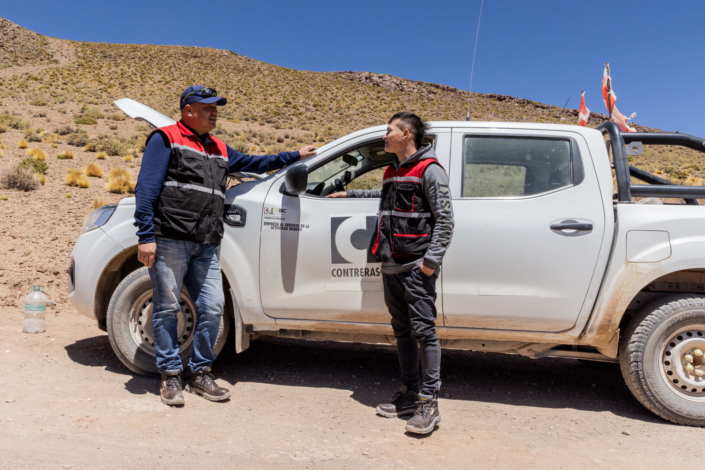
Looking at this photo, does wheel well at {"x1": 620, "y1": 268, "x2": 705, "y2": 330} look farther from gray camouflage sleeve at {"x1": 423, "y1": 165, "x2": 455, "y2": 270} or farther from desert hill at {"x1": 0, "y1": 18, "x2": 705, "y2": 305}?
desert hill at {"x1": 0, "y1": 18, "x2": 705, "y2": 305}

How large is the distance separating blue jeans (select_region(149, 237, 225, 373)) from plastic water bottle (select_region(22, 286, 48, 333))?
2244mm

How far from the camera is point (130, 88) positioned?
44.9 m

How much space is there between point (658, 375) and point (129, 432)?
3439 millimetres

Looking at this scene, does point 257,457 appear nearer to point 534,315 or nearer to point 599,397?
point 534,315

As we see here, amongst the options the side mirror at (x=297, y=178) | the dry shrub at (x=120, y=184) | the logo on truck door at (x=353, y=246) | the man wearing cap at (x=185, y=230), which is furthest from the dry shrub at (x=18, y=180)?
the logo on truck door at (x=353, y=246)

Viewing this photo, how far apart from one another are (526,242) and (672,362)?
4.23 feet

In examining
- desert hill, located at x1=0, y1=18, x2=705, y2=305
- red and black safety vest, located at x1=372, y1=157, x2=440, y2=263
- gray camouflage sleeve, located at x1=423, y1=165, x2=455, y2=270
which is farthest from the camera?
desert hill, located at x1=0, y1=18, x2=705, y2=305

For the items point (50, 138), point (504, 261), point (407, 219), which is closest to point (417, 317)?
point (407, 219)

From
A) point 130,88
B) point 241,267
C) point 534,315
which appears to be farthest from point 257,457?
point 130,88

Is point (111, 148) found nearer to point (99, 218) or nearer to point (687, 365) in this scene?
point (99, 218)

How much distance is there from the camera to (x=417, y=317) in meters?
3.31

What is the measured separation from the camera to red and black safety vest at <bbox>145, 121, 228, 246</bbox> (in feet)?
11.7

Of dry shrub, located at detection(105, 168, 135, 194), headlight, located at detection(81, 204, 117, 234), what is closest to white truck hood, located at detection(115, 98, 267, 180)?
headlight, located at detection(81, 204, 117, 234)

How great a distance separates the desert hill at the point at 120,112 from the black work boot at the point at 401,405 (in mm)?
5265
